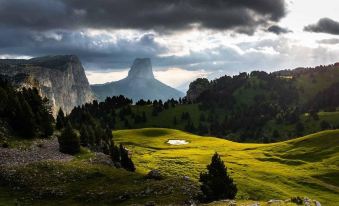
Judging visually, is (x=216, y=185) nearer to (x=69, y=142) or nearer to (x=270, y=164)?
(x=69, y=142)

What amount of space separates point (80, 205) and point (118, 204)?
15.7 ft

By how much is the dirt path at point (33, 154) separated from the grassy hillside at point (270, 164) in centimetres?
2141

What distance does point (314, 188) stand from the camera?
297 feet

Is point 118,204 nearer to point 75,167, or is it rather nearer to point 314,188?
point 75,167

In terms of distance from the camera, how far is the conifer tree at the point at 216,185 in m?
52.1

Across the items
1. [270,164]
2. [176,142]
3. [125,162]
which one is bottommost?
[270,164]

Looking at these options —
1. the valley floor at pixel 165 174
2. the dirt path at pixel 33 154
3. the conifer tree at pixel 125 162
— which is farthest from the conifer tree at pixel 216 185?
the conifer tree at pixel 125 162

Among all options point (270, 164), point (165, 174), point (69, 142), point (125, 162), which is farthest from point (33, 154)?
point (270, 164)

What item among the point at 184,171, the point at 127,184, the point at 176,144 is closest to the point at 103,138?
the point at 184,171

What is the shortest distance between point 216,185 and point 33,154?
Result: 38.9 meters

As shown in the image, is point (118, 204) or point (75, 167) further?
point (75, 167)

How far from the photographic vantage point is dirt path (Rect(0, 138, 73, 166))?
72250mm

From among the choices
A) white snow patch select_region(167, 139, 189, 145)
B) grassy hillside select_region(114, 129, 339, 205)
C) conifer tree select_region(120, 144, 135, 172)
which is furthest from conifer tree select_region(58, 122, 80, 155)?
white snow patch select_region(167, 139, 189, 145)

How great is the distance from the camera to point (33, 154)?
78688mm
